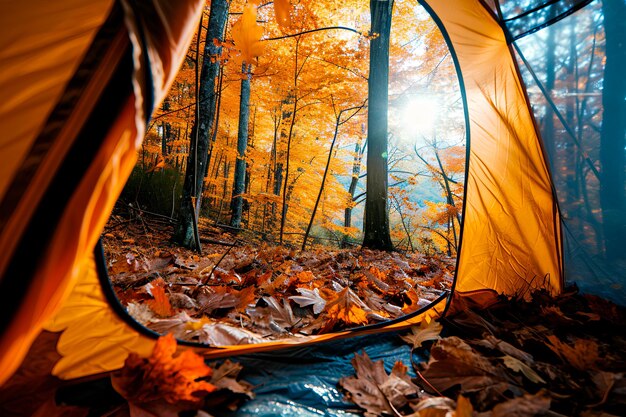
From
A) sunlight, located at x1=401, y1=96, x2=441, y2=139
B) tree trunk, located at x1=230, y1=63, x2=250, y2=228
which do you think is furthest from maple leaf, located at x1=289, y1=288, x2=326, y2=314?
sunlight, located at x1=401, y1=96, x2=441, y2=139

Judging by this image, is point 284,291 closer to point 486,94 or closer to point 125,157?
point 125,157

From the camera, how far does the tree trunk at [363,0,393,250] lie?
5152 mm

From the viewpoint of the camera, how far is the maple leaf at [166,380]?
2.38ft

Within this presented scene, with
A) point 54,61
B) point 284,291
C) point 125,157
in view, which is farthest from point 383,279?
point 54,61

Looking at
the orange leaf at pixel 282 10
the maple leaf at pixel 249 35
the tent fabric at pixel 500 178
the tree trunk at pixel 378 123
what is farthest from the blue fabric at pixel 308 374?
the tree trunk at pixel 378 123

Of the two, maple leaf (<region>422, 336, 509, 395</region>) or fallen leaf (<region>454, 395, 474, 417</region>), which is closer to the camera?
fallen leaf (<region>454, 395, 474, 417</region>)

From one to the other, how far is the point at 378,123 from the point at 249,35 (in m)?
4.27

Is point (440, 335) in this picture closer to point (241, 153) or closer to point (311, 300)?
point (311, 300)

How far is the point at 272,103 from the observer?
31.0ft

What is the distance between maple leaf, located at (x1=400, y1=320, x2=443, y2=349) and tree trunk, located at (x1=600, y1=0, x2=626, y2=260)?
99cm

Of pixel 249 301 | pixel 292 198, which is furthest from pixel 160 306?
pixel 292 198

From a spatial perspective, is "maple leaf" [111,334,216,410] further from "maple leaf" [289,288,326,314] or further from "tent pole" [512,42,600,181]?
"tent pole" [512,42,600,181]

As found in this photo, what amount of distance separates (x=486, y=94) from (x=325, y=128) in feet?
32.9

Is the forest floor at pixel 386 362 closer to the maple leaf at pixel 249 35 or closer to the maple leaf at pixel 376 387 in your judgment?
the maple leaf at pixel 376 387
